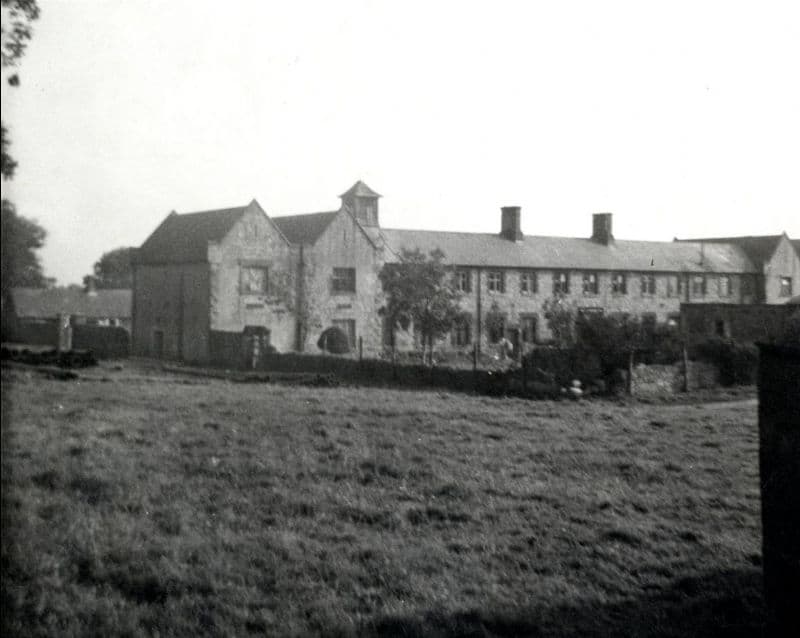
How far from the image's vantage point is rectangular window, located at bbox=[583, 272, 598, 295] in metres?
53.3

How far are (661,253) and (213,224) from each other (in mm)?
30723

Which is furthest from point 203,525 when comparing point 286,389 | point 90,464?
point 286,389

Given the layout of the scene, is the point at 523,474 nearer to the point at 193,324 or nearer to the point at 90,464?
the point at 90,464

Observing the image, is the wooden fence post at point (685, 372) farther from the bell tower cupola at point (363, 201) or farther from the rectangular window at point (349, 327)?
the bell tower cupola at point (363, 201)

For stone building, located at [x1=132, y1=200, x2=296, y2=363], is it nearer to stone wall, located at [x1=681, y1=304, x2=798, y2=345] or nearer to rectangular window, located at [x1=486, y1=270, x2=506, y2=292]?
rectangular window, located at [x1=486, y1=270, x2=506, y2=292]

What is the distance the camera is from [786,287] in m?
15.0

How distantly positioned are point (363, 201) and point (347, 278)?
37.7 feet

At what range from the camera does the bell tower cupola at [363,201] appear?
172 ft

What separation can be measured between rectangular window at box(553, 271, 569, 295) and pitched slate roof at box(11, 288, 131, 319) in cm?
2939

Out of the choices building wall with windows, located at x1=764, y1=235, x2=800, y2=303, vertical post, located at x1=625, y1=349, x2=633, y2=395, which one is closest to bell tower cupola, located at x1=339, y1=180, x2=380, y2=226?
vertical post, located at x1=625, y1=349, x2=633, y2=395

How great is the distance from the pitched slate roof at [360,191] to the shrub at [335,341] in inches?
535

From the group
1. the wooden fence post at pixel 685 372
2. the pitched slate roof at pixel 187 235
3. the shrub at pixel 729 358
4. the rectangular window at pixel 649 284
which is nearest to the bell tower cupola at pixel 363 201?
the pitched slate roof at pixel 187 235

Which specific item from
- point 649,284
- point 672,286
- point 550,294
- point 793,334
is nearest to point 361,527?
point 793,334

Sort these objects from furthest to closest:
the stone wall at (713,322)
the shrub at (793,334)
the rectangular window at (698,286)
Answer: the rectangular window at (698,286), the stone wall at (713,322), the shrub at (793,334)
